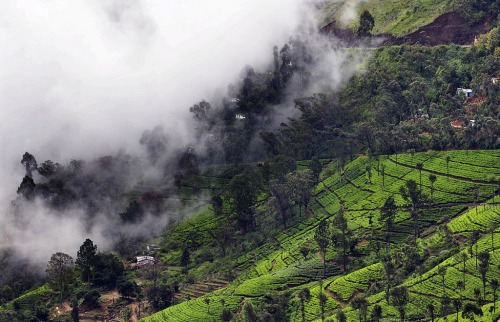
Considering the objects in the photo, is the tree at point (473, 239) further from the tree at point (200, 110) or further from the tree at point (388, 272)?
the tree at point (200, 110)

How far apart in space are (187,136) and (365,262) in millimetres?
47361

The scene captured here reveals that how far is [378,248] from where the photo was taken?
7188 centimetres

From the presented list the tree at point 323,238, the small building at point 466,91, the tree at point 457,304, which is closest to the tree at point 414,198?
the tree at point 323,238

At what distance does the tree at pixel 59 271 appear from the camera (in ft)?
275

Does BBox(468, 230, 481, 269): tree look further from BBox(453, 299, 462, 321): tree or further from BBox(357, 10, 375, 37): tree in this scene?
BBox(357, 10, 375, 37): tree

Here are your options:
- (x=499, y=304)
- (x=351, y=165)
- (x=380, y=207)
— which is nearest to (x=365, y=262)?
(x=380, y=207)

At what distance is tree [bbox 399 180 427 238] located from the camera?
72188mm

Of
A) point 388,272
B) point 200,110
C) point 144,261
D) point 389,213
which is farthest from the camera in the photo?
point 200,110

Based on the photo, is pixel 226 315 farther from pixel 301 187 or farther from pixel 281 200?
pixel 301 187

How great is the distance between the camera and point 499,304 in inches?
2121

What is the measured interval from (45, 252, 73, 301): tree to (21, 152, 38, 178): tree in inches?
926

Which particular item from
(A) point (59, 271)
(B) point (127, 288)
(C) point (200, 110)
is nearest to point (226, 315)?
(B) point (127, 288)

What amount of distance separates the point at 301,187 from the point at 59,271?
3454 centimetres

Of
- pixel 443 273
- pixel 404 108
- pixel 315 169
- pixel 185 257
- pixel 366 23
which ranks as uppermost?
pixel 366 23
